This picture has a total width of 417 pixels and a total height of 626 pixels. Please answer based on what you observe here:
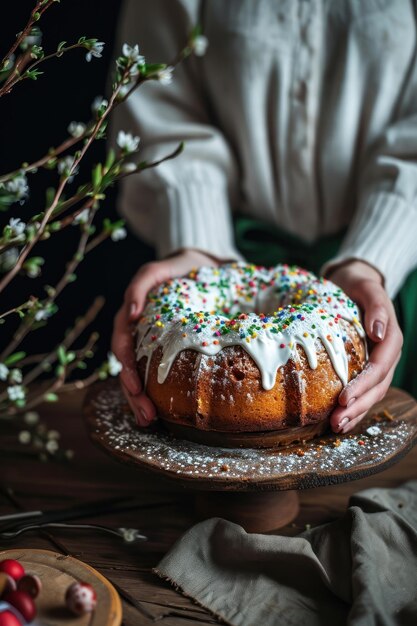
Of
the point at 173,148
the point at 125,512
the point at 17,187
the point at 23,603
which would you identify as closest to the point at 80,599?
the point at 23,603

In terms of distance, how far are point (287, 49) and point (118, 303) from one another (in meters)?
1.08

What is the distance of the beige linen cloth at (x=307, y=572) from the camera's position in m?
0.83

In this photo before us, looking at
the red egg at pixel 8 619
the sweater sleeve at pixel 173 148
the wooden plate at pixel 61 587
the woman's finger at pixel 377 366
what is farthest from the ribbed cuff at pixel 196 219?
the red egg at pixel 8 619

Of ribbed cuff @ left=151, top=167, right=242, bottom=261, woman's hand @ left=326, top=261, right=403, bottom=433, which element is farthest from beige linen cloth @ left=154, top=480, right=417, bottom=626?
ribbed cuff @ left=151, top=167, right=242, bottom=261

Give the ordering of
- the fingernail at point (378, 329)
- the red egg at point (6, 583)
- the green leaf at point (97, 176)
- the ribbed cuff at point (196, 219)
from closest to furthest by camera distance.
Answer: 1. the green leaf at point (97, 176)
2. the red egg at point (6, 583)
3. the fingernail at point (378, 329)
4. the ribbed cuff at point (196, 219)

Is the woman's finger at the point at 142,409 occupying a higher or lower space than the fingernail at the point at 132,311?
lower

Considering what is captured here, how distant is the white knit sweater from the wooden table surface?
470 millimetres

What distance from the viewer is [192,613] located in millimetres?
849

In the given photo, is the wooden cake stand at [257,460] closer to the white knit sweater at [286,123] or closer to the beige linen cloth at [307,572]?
the beige linen cloth at [307,572]

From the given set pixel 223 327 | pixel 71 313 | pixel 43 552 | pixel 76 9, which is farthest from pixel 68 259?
pixel 43 552

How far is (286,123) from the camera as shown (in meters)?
1.53

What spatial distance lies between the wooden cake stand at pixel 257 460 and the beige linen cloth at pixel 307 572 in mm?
77

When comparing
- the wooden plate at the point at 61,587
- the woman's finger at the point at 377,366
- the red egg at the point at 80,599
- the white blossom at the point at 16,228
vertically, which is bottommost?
the woman's finger at the point at 377,366

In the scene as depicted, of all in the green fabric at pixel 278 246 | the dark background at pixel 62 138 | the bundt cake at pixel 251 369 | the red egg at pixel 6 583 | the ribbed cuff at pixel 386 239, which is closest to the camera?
the red egg at pixel 6 583
